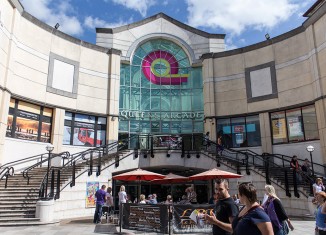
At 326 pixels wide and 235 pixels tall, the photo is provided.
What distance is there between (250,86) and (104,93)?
12360mm

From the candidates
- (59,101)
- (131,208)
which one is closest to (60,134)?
(59,101)

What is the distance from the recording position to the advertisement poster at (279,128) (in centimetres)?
2305

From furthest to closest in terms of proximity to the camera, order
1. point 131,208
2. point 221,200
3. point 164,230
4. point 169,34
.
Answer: point 169,34 < point 131,208 < point 164,230 < point 221,200

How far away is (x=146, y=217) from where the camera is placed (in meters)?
10.2

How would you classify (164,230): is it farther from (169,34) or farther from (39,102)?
(169,34)

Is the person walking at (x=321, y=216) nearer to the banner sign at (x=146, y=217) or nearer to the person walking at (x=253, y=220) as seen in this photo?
the person walking at (x=253, y=220)

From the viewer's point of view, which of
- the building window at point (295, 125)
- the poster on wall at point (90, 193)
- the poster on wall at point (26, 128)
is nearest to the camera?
the poster on wall at point (90, 193)

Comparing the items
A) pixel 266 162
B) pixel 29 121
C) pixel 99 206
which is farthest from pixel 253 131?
pixel 29 121

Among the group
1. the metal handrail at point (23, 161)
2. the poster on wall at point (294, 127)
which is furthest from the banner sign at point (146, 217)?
the poster on wall at point (294, 127)

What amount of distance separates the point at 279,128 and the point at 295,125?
1252 millimetres

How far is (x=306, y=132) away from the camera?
2162 cm

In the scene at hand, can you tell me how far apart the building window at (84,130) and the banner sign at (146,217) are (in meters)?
13.6

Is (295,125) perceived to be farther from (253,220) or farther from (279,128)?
(253,220)

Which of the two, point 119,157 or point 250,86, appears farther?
point 250,86
